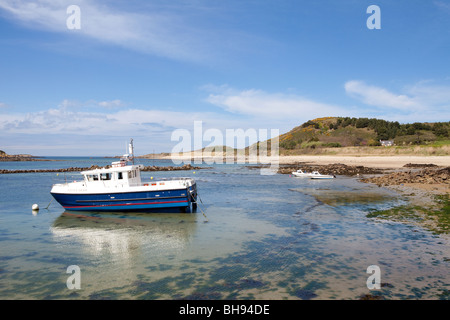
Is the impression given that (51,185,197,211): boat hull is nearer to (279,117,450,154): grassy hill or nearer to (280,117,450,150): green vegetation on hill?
(279,117,450,154): grassy hill

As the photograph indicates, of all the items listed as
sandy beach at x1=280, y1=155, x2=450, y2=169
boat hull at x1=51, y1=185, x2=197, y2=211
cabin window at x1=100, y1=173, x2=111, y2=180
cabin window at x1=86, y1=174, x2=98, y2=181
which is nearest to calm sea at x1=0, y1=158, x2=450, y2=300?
boat hull at x1=51, y1=185, x2=197, y2=211

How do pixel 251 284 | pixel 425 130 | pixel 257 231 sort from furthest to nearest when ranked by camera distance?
1. pixel 425 130
2. pixel 257 231
3. pixel 251 284

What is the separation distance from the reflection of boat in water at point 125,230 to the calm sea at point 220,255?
0.20 feet

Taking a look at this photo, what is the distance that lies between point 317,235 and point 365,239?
232 centimetres

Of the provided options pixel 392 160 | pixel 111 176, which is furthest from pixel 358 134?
pixel 111 176

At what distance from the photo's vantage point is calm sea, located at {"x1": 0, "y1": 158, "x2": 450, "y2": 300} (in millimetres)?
9883

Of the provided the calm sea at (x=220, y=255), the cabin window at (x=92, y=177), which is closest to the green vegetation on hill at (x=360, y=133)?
the calm sea at (x=220, y=255)

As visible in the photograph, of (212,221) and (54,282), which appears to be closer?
(54,282)

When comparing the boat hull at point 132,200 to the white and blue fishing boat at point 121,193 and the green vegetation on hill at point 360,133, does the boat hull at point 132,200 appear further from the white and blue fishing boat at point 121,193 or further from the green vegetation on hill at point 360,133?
the green vegetation on hill at point 360,133

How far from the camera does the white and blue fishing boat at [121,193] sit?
22.5 metres

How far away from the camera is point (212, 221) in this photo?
67.5 feet
